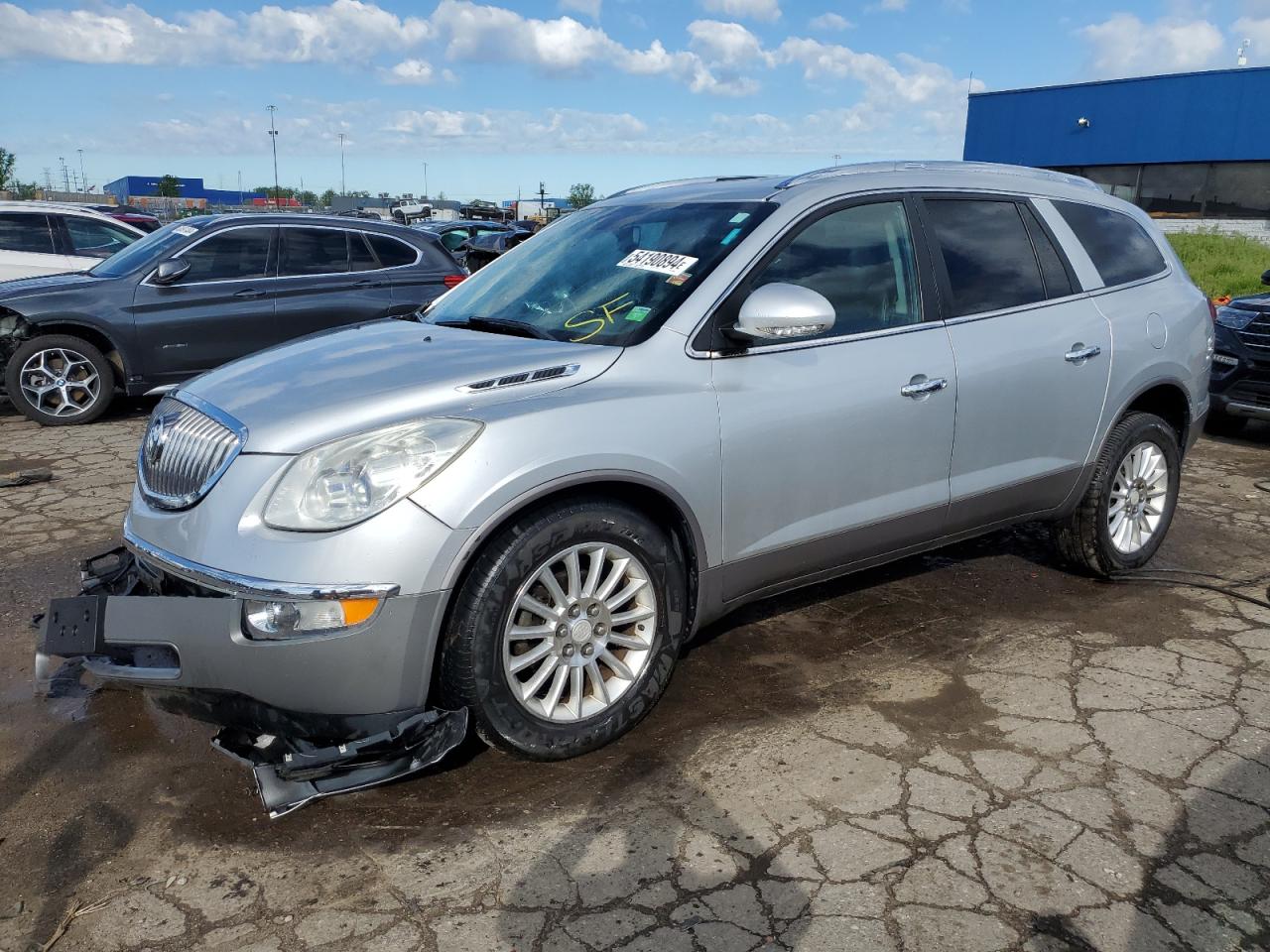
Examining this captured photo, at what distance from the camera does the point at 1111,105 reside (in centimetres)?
3353

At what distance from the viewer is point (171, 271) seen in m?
8.37

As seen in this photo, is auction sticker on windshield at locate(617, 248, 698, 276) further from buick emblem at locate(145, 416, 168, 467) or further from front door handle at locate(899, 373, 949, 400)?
buick emblem at locate(145, 416, 168, 467)

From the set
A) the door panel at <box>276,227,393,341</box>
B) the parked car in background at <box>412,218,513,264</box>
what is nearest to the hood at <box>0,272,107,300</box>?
the door panel at <box>276,227,393,341</box>

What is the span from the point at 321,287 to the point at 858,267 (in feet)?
20.5

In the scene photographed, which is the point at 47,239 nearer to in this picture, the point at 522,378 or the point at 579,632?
the point at 522,378

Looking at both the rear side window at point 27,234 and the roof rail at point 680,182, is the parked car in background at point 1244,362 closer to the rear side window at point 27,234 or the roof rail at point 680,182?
the roof rail at point 680,182

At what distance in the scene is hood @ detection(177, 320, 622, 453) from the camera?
2.93 m

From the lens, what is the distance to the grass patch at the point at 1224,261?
18.7 m

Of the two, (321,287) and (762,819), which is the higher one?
(321,287)

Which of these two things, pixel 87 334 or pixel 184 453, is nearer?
pixel 184 453

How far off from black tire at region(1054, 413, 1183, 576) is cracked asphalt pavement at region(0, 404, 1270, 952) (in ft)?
1.85

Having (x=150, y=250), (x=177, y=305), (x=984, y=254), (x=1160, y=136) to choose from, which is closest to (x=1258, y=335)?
(x=984, y=254)

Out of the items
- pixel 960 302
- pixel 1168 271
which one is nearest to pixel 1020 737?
pixel 960 302

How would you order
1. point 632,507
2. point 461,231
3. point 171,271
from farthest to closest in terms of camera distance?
point 461,231
point 171,271
point 632,507
